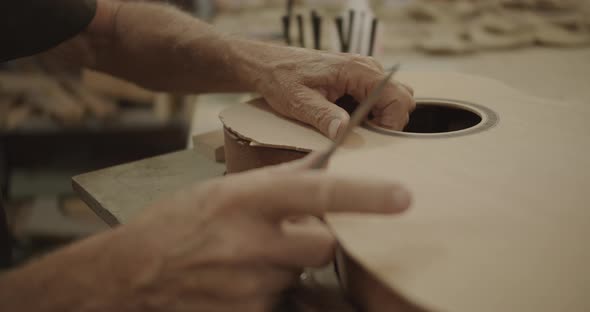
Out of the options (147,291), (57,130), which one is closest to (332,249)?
(147,291)

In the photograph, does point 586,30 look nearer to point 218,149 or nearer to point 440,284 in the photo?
point 218,149

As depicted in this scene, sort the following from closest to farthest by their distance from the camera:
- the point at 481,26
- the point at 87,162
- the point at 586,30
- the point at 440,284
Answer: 1. the point at 440,284
2. the point at 586,30
3. the point at 481,26
4. the point at 87,162

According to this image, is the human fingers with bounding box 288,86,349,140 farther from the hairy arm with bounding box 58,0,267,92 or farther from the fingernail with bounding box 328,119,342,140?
the hairy arm with bounding box 58,0,267,92

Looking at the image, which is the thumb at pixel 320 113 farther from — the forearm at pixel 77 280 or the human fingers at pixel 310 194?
the forearm at pixel 77 280

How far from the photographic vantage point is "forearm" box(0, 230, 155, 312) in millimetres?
562

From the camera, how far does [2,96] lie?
252cm

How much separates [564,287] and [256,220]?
1.19 feet

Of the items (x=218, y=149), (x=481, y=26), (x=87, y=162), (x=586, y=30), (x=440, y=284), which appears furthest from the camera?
(x=87, y=162)

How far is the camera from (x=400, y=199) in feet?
1.79

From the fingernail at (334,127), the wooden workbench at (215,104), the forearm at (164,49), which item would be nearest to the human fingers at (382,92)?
the fingernail at (334,127)

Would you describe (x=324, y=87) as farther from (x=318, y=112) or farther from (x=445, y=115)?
(x=445, y=115)

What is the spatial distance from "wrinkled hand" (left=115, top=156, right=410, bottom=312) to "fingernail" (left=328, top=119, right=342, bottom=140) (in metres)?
0.36

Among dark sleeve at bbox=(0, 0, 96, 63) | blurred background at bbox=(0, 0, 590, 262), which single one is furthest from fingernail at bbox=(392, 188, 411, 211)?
blurred background at bbox=(0, 0, 590, 262)

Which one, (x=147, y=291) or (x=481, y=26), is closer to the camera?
(x=147, y=291)
